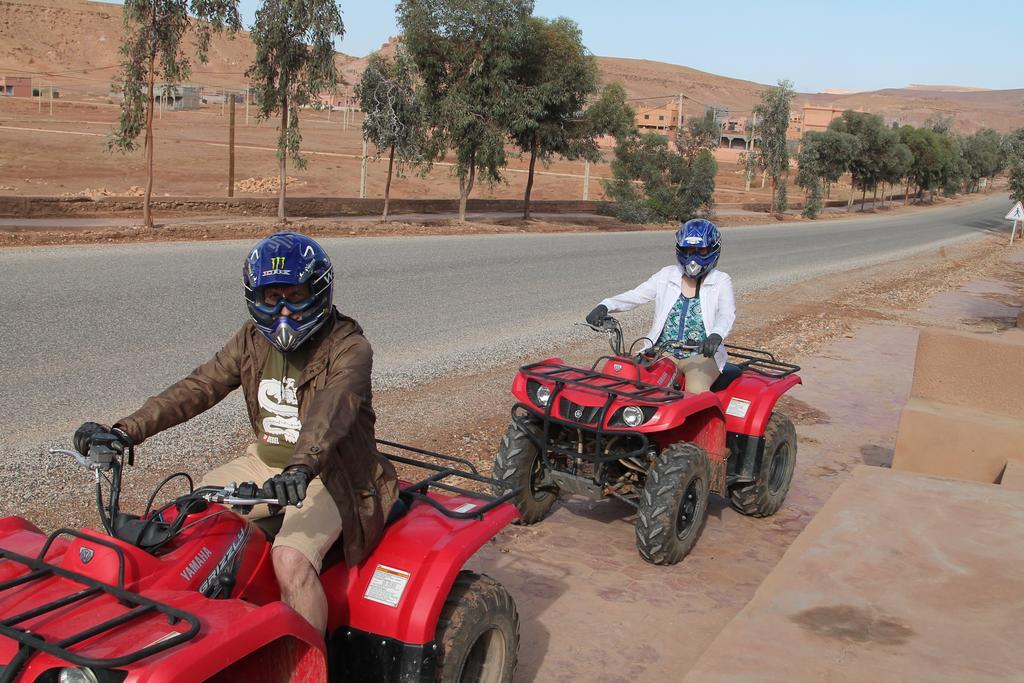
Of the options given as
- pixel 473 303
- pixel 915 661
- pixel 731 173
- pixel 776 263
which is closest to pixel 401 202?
pixel 776 263

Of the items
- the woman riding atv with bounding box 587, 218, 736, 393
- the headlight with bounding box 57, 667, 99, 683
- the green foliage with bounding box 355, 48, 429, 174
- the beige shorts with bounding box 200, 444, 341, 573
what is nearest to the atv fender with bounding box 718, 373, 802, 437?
the woman riding atv with bounding box 587, 218, 736, 393

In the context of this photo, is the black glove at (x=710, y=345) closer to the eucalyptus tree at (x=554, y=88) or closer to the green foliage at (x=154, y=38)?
the green foliage at (x=154, y=38)

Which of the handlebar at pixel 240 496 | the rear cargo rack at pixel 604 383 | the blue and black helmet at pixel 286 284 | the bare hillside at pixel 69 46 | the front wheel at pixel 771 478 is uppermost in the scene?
the bare hillside at pixel 69 46

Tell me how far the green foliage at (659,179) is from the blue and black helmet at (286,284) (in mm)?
40572

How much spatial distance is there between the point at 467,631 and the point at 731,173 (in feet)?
328

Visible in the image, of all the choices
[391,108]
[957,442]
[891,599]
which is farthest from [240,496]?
[391,108]

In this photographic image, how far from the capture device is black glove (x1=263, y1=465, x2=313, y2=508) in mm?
2859

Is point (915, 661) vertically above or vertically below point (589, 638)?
above

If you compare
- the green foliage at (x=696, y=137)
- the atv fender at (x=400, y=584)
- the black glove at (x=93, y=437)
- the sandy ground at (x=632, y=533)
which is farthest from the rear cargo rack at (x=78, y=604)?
the green foliage at (x=696, y=137)

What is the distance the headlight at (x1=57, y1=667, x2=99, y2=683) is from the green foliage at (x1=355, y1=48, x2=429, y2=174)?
89.8 feet

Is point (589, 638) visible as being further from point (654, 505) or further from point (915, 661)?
point (915, 661)

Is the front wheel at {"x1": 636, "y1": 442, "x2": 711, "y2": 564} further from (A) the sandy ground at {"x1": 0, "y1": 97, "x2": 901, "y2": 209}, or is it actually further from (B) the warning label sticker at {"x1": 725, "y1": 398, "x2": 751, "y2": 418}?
(A) the sandy ground at {"x1": 0, "y1": 97, "x2": 901, "y2": 209}

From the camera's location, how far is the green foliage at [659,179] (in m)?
44.2

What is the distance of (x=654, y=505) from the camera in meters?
5.55
